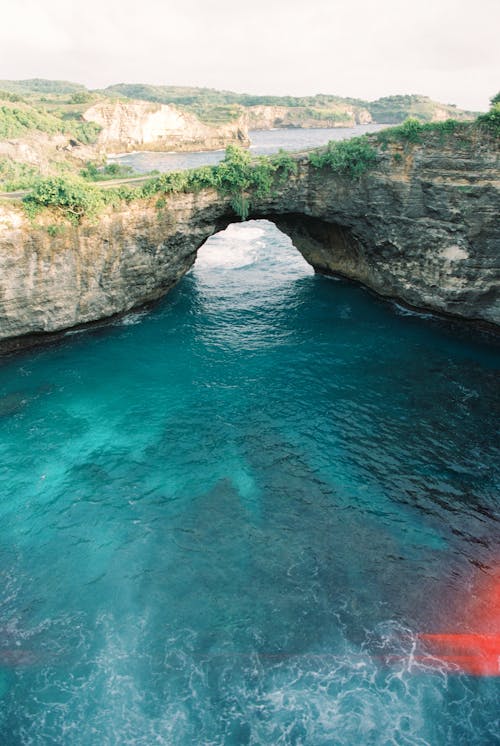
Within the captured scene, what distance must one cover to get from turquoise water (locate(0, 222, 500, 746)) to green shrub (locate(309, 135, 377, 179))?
12512 mm

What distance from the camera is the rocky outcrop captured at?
3228 cm

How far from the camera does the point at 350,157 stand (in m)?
35.2

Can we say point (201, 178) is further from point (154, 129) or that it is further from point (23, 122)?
point (154, 129)

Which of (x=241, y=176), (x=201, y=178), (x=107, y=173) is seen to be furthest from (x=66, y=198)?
(x=241, y=176)

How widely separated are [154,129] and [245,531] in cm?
14896

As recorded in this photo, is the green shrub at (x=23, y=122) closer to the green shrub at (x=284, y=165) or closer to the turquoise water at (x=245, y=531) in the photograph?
the green shrub at (x=284, y=165)

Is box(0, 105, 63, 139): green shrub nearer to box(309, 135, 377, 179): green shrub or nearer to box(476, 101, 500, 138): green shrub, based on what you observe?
box(309, 135, 377, 179): green shrub

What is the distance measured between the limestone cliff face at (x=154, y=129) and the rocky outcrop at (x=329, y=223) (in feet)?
356

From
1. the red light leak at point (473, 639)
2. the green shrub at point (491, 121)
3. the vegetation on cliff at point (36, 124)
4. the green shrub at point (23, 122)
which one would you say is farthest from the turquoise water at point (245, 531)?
the vegetation on cliff at point (36, 124)

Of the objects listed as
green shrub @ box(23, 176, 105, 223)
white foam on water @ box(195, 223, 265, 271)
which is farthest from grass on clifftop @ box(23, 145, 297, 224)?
white foam on water @ box(195, 223, 265, 271)

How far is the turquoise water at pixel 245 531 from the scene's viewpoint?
16.5 m

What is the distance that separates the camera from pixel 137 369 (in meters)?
33.9

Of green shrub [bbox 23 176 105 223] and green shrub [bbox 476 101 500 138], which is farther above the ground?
green shrub [bbox 476 101 500 138]

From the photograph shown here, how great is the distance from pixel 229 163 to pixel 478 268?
68.7ft
